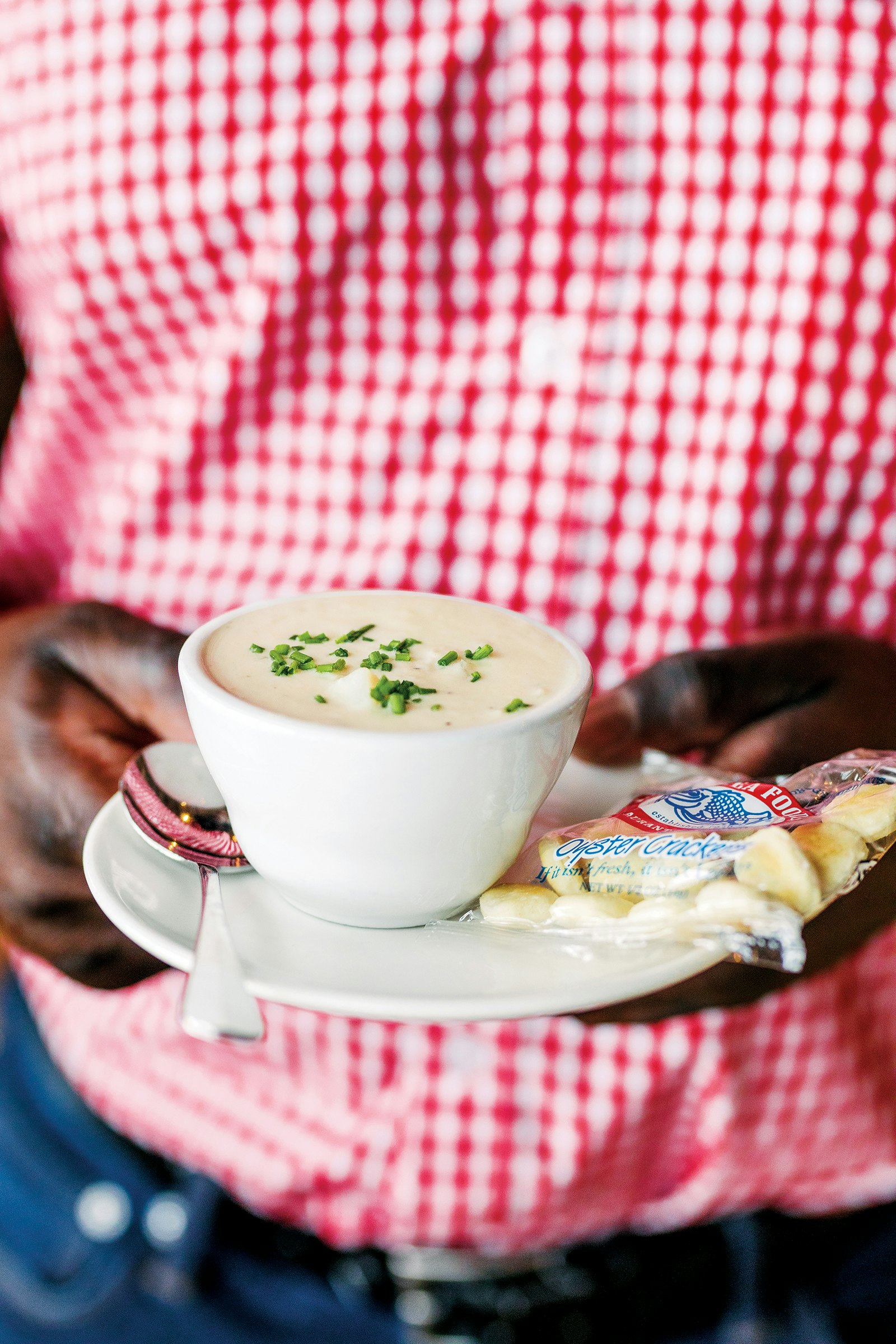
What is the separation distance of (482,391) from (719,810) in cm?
44

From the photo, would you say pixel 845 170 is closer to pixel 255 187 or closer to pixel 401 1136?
pixel 255 187

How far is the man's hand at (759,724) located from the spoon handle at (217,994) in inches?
10.7

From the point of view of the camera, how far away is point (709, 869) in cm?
46

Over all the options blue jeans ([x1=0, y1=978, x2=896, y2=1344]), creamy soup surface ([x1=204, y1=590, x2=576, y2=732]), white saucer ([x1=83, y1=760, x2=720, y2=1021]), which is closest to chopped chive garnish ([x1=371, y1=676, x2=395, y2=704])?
creamy soup surface ([x1=204, y1=590, x2=576, y2=732])

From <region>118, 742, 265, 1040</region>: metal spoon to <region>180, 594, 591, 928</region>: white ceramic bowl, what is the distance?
3cm

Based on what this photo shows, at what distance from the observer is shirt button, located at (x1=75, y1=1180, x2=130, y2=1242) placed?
972 mm

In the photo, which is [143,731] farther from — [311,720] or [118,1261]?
[118,1261]

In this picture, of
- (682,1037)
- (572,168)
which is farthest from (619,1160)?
(572,168)

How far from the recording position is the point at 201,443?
33.3 inches

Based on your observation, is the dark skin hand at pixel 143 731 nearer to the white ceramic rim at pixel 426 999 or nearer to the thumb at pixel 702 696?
the thumb at pixel 702 696

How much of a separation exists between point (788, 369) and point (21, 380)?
0.75 metres

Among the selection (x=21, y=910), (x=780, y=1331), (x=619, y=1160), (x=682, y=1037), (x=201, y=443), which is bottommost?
(x=780, y=1331)

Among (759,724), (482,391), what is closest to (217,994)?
(759,724)

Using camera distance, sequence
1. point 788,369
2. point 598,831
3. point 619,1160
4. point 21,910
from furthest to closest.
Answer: point 619,1160 < point 788,369 < point 21,910 < point 598,831
